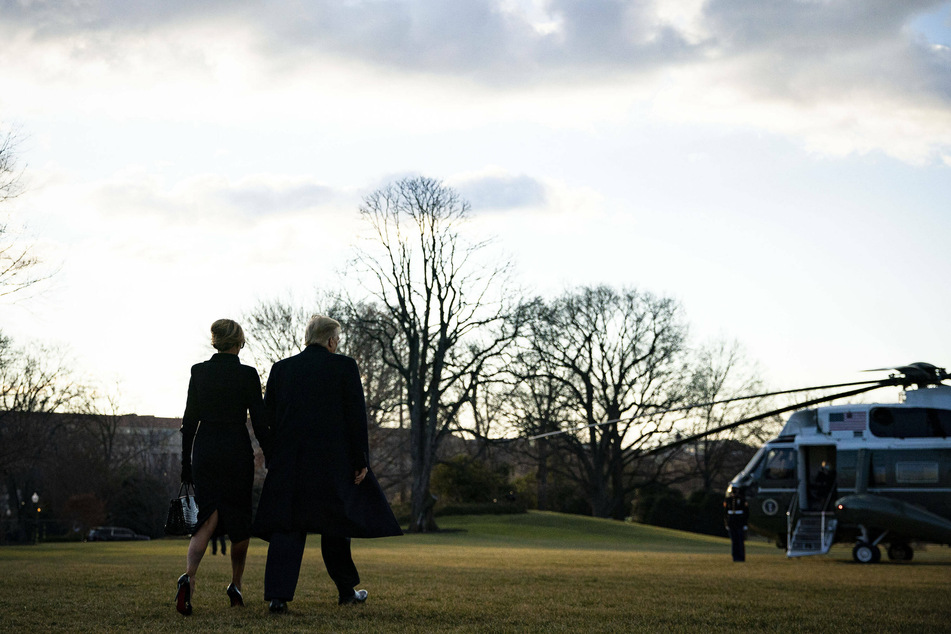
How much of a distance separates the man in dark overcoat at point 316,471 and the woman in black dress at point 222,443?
0.15 m

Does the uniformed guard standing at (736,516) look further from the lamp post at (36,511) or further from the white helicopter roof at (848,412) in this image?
the lamp post at (36,511)

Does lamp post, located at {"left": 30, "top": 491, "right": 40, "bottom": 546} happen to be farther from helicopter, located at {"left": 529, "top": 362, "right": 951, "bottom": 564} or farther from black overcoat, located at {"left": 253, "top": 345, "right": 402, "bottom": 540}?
black overcoat, located at {"left": 253, "top": 345, "right": 402, "bottom": 540}

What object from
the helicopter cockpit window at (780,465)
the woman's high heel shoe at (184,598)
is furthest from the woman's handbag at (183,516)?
the helicopter cockpit window at (780,465)

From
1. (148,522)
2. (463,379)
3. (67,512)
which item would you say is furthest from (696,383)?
(67,512)

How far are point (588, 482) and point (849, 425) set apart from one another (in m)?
40.0

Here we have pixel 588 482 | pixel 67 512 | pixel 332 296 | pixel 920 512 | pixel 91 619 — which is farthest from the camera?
pixel 588 482

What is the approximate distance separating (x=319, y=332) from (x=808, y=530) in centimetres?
1729

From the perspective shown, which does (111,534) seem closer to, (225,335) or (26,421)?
(26,421)

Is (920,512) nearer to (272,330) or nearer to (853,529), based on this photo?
(853,529)

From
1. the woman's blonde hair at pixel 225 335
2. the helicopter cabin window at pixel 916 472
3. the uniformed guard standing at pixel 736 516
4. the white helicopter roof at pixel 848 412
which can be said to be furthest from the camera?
the helicopter cabin window at pixel 916 472

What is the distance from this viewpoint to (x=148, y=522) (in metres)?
53.6

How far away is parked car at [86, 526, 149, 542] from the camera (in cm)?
5053

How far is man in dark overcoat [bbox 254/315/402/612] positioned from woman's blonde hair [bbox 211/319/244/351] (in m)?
0.35

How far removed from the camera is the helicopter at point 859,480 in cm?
2036
